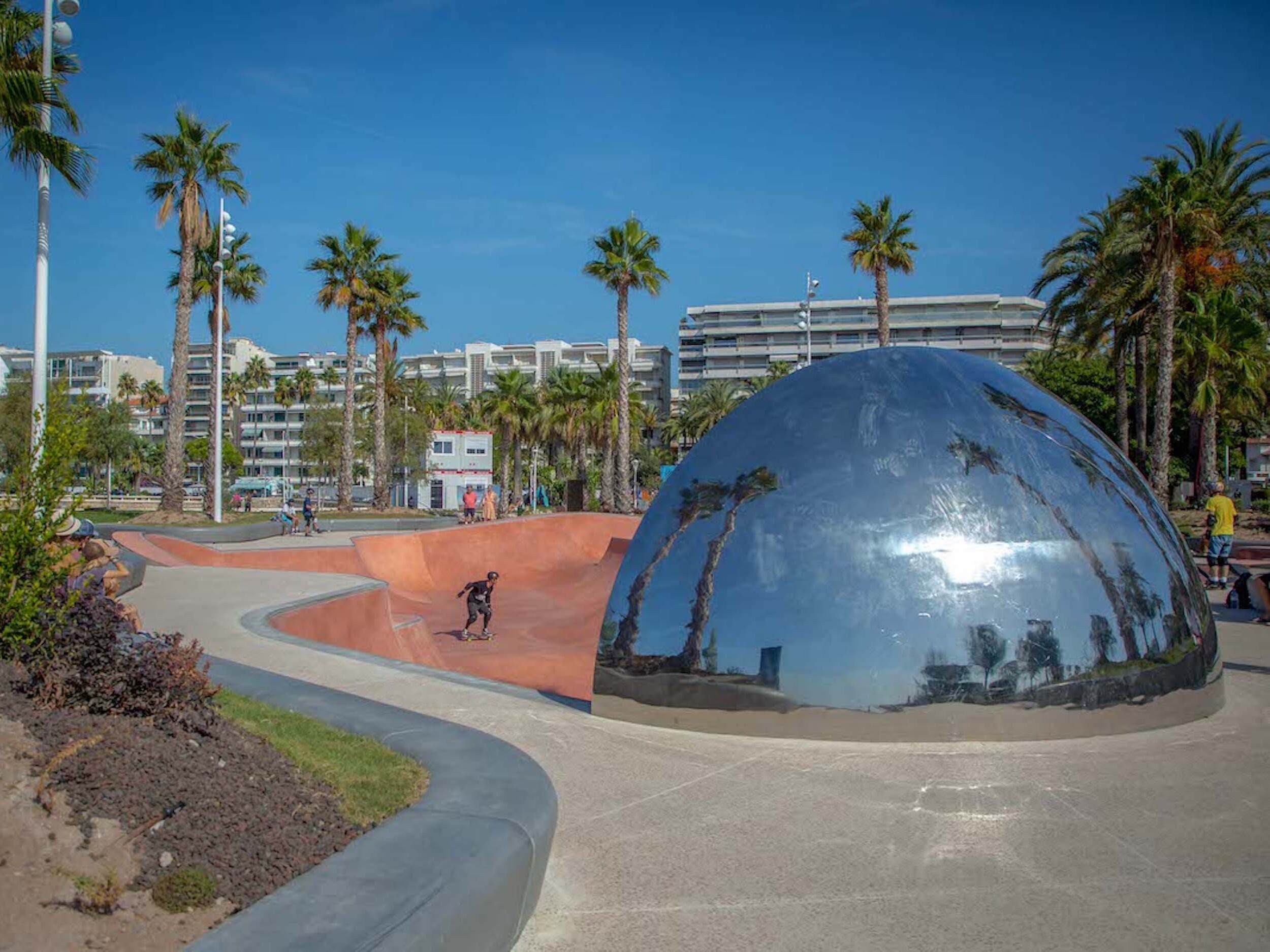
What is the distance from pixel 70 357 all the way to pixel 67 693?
18727 cm

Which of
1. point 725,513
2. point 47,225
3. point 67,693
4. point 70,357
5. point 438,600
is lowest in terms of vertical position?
point 438,600

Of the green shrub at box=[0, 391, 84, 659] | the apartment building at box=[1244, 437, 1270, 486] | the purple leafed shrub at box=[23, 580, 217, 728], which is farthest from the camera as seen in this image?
the apartment building at box=[1244, 437, 1270, 486]

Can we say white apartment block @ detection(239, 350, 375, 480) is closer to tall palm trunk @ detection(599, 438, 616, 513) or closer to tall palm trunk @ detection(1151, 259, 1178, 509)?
tall palm trunk @ detection(599, 438, 616, 513)

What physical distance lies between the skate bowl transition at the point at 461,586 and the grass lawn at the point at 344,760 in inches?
215

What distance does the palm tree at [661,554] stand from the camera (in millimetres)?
7891

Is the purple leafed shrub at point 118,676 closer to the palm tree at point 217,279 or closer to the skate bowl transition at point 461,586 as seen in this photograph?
the skate bowl transition at point 461,586

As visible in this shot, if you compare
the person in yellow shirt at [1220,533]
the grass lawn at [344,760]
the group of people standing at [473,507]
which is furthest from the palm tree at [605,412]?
the grass lawn at [344,760]

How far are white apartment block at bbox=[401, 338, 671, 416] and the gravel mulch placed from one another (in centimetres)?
13685

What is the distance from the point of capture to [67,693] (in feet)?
17.9

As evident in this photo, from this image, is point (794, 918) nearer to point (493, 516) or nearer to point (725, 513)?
point (725, 513)

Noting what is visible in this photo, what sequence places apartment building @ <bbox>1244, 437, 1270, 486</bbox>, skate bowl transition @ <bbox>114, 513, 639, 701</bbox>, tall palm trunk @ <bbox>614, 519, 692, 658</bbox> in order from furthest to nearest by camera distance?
apartment building @ <bbox>1244, 437, 1270, 486</bbox>
skate bowl transition @ <bbox>114, 513, 639, 701</bbox>
tall palm trunk @ <bbox>614, 519, 692, 658</bbox>

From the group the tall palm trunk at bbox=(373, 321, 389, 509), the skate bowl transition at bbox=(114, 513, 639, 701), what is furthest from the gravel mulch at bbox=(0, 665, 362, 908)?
the tall palm trunk at bbox=(373, 321, 389, 509)

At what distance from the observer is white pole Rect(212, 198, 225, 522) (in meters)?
34.3

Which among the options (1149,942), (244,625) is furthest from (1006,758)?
(244,625)
